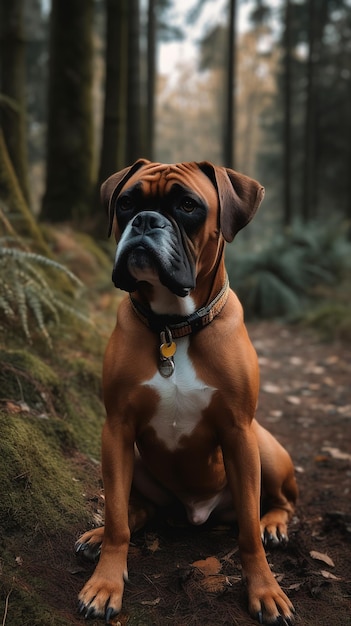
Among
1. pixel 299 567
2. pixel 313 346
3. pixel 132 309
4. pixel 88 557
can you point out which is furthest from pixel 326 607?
pixel 313 346

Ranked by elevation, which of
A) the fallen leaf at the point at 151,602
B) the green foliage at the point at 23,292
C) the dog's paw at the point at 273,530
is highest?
the green foliage at the point at 23,292

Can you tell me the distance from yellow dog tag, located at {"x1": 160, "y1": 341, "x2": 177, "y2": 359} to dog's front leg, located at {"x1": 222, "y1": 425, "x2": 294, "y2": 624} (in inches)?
17.7

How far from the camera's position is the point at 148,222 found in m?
2.52

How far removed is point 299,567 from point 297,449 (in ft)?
7.13

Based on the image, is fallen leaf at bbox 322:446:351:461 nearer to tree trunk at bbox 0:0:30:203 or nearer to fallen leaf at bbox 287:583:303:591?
fallen leaf at bbox 287:583:303:591

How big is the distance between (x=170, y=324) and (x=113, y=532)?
0.98 meters

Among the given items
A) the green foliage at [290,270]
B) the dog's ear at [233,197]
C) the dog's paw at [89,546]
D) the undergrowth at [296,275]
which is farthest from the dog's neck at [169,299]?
the green foliage at [290,270]

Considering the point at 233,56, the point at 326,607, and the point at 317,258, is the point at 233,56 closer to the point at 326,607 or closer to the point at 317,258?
the point at 317,258

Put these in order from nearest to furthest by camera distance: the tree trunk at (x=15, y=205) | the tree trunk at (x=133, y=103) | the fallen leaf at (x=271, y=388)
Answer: the tree trunk at (x=15, y=205) → the fallen leaf at (x=271, y=388) → the tree trunk at (x=133, y=103)

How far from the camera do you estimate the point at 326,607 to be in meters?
2.72

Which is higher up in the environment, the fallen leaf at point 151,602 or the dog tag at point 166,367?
the dog tag at point 166,367

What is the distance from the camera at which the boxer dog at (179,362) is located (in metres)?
2.54

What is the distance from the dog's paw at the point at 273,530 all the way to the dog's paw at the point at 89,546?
961mm

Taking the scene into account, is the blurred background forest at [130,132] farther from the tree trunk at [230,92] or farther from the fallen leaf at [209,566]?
the fallen leaf at [209,566]
